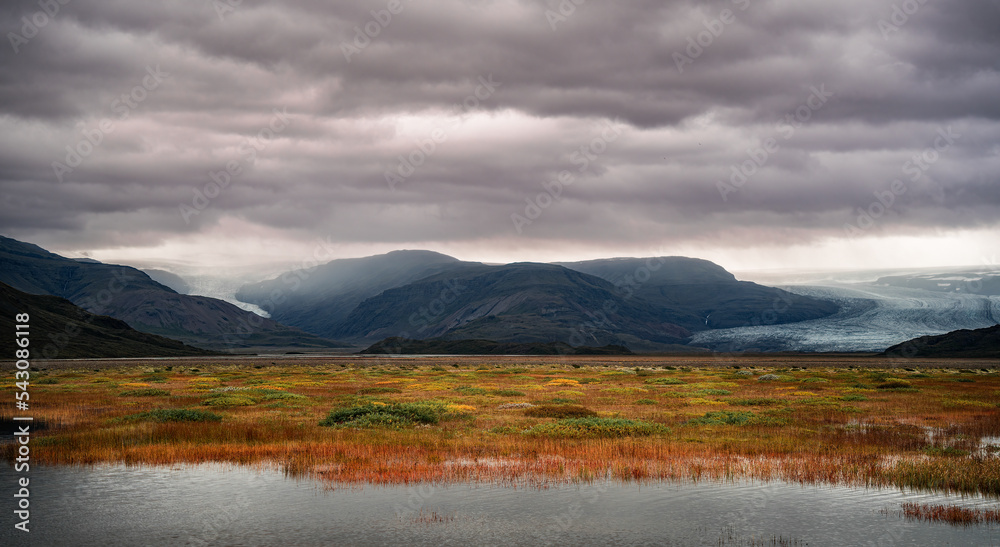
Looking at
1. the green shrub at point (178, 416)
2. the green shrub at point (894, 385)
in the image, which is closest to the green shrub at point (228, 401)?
the green shrub at point (178, 416)

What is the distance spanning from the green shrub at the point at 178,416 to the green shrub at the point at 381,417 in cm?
672

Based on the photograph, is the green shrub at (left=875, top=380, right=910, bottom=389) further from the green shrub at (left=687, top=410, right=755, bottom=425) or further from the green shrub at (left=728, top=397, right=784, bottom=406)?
the green shrub at (left=687, top=410, right=755, bottom=425)

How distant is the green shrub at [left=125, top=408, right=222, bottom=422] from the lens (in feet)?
130

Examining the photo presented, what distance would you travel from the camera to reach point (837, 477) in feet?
82.9

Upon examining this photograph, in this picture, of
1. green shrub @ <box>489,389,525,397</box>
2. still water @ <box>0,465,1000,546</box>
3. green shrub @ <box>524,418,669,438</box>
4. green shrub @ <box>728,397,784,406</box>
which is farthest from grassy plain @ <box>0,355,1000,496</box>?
green shrub @ <box>489,389,525,397</box>

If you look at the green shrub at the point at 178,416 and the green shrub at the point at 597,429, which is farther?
the green shrub at the point at 178,416

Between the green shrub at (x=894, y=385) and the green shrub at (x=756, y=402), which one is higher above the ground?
the green shrub at (x=756, y=402)

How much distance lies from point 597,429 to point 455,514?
16.1 metres

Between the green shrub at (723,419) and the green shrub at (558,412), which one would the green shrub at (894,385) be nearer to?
the green shrub at (723,419)

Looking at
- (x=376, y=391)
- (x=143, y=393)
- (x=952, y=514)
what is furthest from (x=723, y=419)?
(x=143, y=393)

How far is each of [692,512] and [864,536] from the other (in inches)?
173

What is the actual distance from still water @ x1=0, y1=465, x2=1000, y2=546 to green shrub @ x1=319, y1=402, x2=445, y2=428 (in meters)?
12.2

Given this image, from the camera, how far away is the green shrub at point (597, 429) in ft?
113

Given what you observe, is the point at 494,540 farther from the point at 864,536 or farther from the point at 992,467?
the point at 992,467
